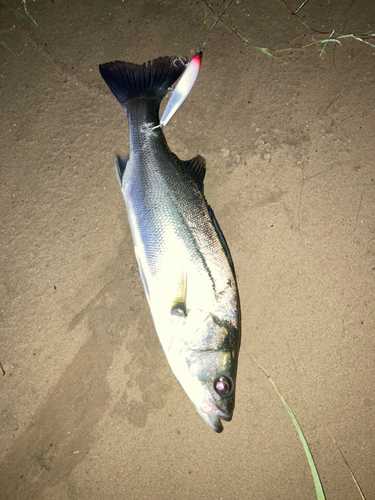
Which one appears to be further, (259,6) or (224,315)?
(259,6)

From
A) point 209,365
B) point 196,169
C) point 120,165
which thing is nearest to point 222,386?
point 209,365

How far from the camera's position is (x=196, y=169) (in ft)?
7.29

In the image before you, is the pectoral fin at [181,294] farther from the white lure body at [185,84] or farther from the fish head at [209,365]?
the white lure body at [185,84]

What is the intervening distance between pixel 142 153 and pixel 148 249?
2.19 ft

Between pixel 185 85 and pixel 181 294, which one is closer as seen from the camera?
pixel 181 294

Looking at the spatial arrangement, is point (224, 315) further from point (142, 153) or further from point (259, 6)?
point (259, 6)

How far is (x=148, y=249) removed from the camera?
2.06 m

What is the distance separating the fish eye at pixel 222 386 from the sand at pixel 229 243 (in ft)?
1.97

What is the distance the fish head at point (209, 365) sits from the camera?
194 cm

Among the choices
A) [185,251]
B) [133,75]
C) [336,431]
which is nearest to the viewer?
[185,251]

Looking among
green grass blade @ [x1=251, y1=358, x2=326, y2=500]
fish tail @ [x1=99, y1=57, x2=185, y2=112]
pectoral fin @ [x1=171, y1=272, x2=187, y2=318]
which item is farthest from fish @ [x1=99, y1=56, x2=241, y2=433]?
green grass blade @ [x1=251, y1=358, x2=326, y2=500]

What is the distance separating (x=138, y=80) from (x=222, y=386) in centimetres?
223

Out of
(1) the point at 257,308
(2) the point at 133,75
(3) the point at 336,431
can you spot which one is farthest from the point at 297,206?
(3) the point at 336,431

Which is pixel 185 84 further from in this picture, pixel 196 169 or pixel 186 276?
pixel 186 276
